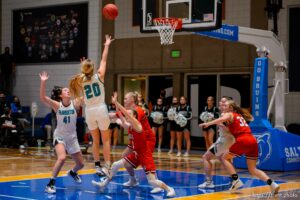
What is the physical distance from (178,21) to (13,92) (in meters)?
13.4

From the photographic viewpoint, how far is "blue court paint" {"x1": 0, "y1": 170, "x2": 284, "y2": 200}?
892 cm

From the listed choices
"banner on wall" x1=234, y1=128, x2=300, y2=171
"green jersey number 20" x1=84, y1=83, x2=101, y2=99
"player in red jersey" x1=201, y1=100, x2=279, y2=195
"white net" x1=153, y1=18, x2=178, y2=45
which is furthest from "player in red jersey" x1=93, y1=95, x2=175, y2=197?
"banner on wall" x1=234, y1=128, x2=300, y2=171

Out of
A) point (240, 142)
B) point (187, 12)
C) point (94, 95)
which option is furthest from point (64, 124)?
point (187, 12)

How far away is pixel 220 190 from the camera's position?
9844 mm

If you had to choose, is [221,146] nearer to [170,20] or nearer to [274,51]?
[170,20]

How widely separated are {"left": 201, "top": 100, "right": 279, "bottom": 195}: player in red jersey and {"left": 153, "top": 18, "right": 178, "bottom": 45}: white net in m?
3.29

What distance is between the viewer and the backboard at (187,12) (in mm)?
12125

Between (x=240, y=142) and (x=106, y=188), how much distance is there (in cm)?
254

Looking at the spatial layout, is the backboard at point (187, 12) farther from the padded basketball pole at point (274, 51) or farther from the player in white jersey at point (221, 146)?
the player in white jersey at point (221, 146)

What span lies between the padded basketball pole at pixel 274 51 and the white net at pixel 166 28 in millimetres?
1912

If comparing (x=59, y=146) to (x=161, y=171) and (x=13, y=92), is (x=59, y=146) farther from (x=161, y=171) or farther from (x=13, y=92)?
(x=13, y=92)

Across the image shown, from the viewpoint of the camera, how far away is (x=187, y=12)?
12.7m

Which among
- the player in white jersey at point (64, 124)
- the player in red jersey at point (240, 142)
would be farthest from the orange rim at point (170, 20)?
the player in white jersey at point (64, 124)

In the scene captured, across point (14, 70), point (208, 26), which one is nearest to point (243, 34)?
point (208, 26)
